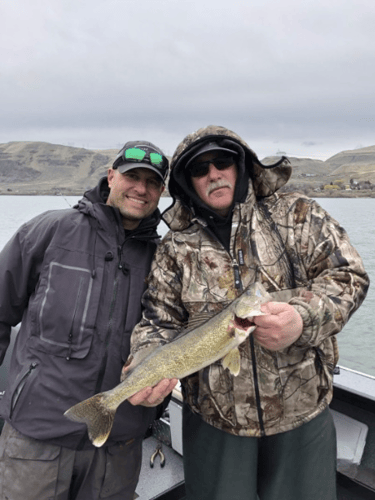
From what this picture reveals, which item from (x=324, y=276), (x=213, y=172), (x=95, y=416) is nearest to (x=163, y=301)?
(x=95, y=416)

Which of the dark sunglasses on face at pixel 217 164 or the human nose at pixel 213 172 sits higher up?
the dark sunglasses on face at pixel 217 164

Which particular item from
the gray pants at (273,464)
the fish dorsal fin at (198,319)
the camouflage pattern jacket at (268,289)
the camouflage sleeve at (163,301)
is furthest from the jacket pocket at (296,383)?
the camouflage sleeve at (163,301)

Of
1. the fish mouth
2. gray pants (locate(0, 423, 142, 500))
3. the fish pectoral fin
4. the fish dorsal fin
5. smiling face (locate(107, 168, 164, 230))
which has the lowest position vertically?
gray pants (locate(0, 423, 142, 500))

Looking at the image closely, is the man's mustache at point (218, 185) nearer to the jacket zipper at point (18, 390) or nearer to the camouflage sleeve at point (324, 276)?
the camouflage sleeve at point (324, 276)

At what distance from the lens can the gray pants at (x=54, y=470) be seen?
2654 millimetres

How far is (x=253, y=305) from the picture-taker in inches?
95.4

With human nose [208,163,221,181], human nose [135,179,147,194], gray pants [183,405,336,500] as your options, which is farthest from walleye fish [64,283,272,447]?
human nose [135,179,147,194]

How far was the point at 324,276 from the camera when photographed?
8.43 ft

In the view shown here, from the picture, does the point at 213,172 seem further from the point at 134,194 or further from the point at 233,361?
the point at 233,361

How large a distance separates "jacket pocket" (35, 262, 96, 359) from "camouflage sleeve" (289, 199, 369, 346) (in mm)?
1370

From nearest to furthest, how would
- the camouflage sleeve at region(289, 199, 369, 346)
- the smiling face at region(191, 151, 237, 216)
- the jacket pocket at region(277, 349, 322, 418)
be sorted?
the camouflage sleeve at region(289, 199, 369, 346) → the jacket pocket at region(277, 349, 322, 418) → the smiling face at region(191, 151, 237, 216)

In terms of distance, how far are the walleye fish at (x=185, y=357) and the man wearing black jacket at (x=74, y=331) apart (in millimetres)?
180

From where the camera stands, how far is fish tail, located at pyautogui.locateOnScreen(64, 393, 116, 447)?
2502 millimetres

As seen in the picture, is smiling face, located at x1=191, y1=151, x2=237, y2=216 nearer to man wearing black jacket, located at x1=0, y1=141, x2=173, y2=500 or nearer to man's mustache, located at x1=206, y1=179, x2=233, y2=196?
man's mustache, located at x1=206, y1=179, x2=233, y2=196
